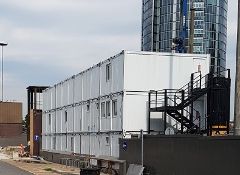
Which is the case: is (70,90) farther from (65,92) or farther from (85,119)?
(85,119)

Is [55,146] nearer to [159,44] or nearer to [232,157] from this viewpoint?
[232,157]

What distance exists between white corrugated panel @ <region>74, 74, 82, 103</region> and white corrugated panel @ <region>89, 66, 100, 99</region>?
276 cm

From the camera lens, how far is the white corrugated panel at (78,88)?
3584cm

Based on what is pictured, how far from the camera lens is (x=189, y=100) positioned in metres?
25.0

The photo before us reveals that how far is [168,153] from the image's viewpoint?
805 inches

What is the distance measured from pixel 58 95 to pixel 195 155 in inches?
1082

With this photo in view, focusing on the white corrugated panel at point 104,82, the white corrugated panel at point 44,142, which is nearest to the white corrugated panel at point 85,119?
the white corrugated panel at point 104,82

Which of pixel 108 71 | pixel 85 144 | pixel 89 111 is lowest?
pixel 85 144

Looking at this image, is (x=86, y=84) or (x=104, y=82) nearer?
(x=104, y=82)

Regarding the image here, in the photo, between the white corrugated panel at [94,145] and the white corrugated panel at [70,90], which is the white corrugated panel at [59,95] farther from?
the white corrugated panel at [94,145]

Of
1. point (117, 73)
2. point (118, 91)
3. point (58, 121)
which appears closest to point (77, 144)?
point (58, 121)

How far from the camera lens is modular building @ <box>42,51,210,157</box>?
2680cm

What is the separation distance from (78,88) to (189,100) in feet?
43.0

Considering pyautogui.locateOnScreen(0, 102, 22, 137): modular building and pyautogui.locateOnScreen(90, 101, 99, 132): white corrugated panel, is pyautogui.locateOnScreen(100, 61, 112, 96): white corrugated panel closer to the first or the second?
pyautogui.locateOnScreen(90, 101, 99, 132): white corrugated panel
